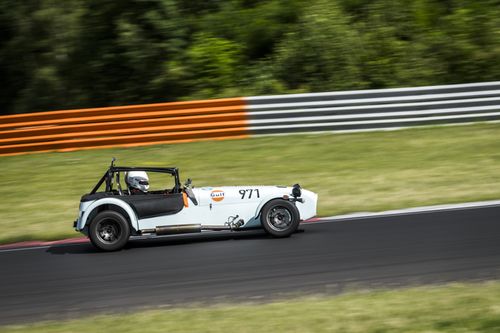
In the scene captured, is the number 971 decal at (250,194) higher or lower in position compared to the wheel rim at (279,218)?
higher

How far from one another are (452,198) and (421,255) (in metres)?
3.19

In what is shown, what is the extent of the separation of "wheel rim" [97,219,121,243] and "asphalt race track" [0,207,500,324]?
224 mm

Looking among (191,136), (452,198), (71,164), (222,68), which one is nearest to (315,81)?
(222,68)

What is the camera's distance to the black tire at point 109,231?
9.70 meters

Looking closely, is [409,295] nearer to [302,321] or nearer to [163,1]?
[302,321]

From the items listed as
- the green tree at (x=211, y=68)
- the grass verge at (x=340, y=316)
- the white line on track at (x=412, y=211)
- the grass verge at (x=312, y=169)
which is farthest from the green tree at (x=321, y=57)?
the grass verge at (x=340, y=316)

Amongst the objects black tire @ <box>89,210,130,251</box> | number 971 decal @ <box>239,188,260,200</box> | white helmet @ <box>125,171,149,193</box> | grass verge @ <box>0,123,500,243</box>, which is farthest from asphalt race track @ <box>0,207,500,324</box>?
grass verge @ <box>0,123,500,243</box>

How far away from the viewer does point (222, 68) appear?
1933cm

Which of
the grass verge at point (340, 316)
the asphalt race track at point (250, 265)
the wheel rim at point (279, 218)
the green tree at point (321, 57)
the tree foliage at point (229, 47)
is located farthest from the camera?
the tree foliage at point (229, 47)

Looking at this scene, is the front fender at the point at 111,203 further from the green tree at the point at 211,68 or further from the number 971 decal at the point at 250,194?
the green tree at the point at 211,68

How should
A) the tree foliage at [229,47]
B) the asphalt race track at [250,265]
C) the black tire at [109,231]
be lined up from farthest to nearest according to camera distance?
the tree foliage at [229,47]
the black tire at [109,231]
the asphalt race track at [250,265]

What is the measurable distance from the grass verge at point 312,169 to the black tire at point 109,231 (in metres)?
1.36

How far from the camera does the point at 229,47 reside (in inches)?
776

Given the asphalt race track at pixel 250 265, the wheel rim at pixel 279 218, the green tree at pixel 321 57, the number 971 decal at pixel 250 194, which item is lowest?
the asphalt race track at pixel 250 265
